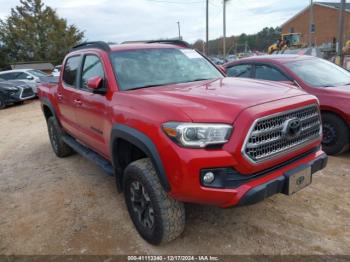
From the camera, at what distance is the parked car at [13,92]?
566 inches

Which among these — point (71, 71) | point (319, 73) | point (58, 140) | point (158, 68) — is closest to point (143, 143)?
point (158, 68)

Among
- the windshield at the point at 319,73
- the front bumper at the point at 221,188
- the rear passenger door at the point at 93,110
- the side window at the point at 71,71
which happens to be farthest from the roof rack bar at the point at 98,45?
the windshield at the point at 319,73

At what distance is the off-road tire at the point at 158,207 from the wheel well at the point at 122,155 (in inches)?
14.5

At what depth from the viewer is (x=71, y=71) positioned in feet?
16.1

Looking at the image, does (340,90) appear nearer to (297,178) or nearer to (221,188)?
(297,178)

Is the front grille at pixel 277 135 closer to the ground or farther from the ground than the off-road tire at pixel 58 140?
farther from the ground

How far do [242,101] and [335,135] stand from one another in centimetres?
306

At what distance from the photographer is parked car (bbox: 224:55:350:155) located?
16.4ft

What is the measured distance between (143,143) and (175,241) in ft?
3.54

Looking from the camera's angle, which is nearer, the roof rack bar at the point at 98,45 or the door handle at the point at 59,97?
the roof rack bar at the point at 98,45

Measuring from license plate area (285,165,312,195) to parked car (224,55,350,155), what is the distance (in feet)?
7.95

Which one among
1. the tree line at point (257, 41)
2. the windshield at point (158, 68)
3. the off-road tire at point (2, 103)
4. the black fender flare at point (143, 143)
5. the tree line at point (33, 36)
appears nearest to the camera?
the black fender flare at point (143, 143)

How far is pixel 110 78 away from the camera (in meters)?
3.52

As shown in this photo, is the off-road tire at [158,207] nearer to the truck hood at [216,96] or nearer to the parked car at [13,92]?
the truck hood at [216,96]
